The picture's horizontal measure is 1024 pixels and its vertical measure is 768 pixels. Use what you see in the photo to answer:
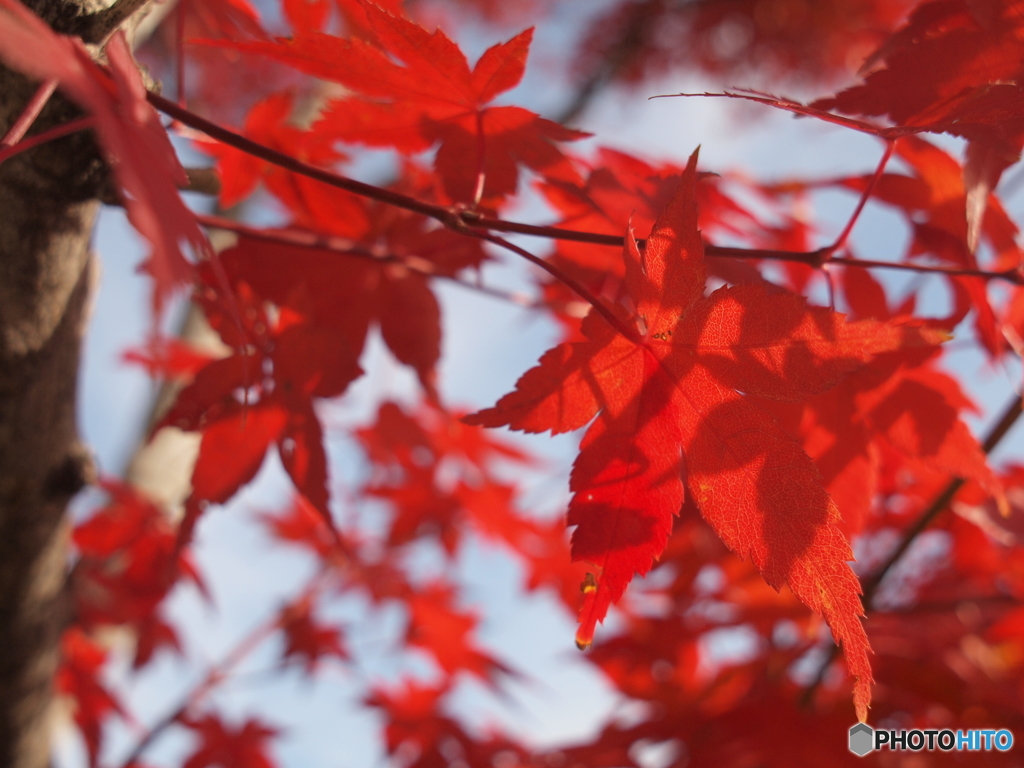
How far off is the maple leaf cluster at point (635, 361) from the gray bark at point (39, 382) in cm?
8

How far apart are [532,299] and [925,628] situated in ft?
2.33

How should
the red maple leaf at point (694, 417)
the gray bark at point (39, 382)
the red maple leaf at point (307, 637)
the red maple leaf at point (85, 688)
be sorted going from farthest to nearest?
the red maple leaf at point (307, 637)
the red maple leaf at point (85, 688)
the gray bark at point (39, 382)
the red maple leaf at point (694, 417)

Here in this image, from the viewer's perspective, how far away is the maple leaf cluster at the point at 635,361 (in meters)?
0.36

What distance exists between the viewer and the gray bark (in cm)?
46

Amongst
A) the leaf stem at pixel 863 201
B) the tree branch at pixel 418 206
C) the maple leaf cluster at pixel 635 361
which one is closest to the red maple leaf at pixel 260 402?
the maple leaf cluster at pixel 635 361

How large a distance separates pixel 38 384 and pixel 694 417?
0.57 m

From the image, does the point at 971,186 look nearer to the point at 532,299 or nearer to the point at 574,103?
the point at 532,299

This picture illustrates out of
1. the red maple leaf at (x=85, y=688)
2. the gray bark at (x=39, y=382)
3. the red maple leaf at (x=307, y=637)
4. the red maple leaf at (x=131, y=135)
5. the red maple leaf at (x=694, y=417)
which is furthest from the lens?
the red maple leaf at (x=307, y=637)

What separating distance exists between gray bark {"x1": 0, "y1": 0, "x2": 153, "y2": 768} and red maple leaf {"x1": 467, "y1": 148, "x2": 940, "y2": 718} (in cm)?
34

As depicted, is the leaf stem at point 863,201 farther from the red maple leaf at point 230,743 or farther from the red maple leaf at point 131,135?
the red maple leaf at point 230,743

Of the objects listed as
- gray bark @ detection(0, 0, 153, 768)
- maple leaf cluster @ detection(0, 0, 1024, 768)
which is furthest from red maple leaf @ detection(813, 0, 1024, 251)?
gray bark @ detection(0, 0, 153, 768)

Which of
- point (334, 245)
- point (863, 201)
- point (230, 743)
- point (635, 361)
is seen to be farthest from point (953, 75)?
point (230, 743)

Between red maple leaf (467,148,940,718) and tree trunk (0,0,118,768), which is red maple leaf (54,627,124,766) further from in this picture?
red maple leaf (467,148,940,718)

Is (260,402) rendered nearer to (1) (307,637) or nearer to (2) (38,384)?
(2) (38,384)
